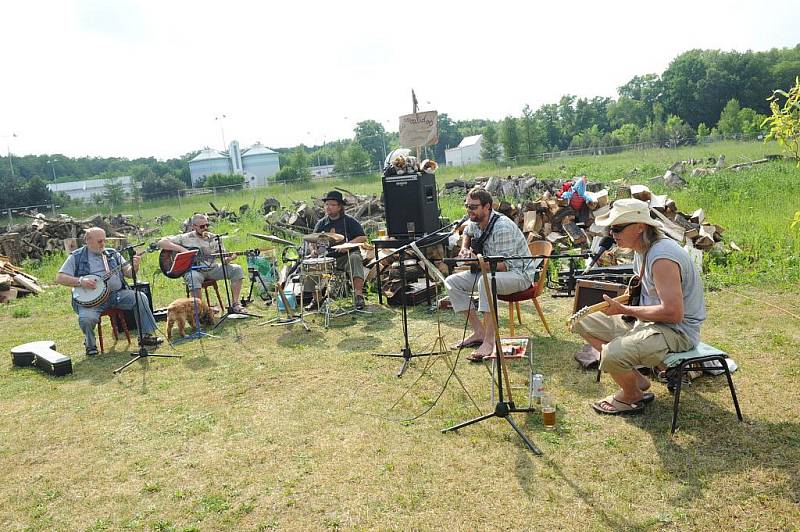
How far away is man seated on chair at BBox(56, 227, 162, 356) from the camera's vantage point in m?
6.72

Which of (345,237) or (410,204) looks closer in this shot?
(345,237)

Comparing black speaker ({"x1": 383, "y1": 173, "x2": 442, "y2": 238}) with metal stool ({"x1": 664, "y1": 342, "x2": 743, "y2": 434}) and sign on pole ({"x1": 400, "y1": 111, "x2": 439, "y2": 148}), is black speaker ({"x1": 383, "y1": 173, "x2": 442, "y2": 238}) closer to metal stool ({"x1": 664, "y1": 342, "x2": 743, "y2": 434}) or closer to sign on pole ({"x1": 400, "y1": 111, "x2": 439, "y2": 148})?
sign on pole ({"x1": 400, "y1": 111, "x2": 439, "y2": 148})

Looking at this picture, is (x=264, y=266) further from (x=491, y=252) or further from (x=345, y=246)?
(x=491, y=252)

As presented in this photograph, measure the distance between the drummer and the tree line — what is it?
3946 cm

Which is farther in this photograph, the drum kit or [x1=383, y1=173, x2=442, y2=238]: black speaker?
[x1=383, y1=173, x2=442, y2=238]: black speaker

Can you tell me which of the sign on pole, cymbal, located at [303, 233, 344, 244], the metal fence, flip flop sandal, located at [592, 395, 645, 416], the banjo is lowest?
flip flop sandal, located at [592, 395, 645, 416]

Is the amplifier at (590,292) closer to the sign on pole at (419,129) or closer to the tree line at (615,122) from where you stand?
the sign on pole at (419,129)

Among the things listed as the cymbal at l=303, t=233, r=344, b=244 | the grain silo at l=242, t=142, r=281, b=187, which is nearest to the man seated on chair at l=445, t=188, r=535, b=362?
the cymbal at l=303, t=233, r=344, b=244

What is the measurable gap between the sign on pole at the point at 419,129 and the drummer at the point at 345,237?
6.46ft

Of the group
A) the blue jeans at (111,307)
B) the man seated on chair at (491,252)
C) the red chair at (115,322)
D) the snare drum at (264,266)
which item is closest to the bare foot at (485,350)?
the man seated on chair at (491,252)

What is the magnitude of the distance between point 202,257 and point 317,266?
1821 mm

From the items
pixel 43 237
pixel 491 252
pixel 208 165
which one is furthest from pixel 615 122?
pixel 491 252

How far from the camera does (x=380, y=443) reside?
4.03 m

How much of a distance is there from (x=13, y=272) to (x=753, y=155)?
26.8 meters
